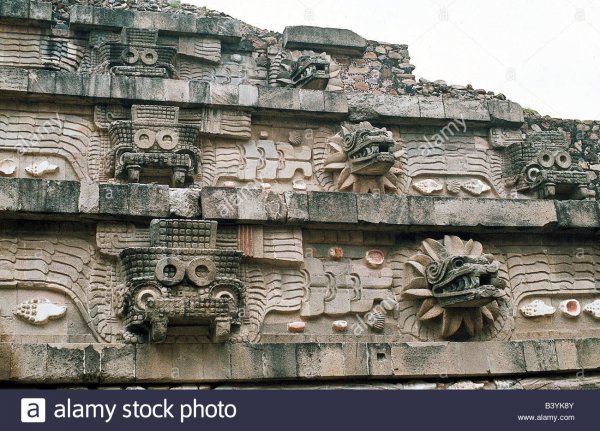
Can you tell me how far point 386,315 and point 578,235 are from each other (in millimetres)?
2703

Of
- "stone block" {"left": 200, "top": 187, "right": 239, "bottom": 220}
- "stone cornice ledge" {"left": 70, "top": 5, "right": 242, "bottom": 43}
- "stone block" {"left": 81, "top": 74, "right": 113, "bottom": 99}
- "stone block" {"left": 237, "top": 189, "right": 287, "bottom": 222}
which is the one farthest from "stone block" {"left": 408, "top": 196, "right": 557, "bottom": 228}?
"stone block" {"left": 81, "top": 74, "right": 113, "bottom": 99}

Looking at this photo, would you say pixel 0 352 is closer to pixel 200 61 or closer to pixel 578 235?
pixel 200 61

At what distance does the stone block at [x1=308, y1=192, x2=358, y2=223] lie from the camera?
1096 centimetres

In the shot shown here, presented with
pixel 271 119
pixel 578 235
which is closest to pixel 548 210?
pixel 578 235

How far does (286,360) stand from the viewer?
10141 mm

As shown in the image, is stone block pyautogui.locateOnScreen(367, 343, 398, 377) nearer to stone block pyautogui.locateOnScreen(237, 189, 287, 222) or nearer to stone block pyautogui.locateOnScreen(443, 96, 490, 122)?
stone block pyautogui.locateOnScreen(237, 189, 287, 222)

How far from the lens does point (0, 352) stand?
9461mm

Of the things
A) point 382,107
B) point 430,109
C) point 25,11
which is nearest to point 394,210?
point 382,107

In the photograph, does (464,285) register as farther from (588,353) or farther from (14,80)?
(14,80)

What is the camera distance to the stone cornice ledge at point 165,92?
1174cm

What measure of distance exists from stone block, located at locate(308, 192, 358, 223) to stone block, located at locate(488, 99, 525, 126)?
2.88m

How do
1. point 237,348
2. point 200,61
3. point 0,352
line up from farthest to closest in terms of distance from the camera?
Result: 1. point 200,61
2. point 237,348
3. point 0,352
